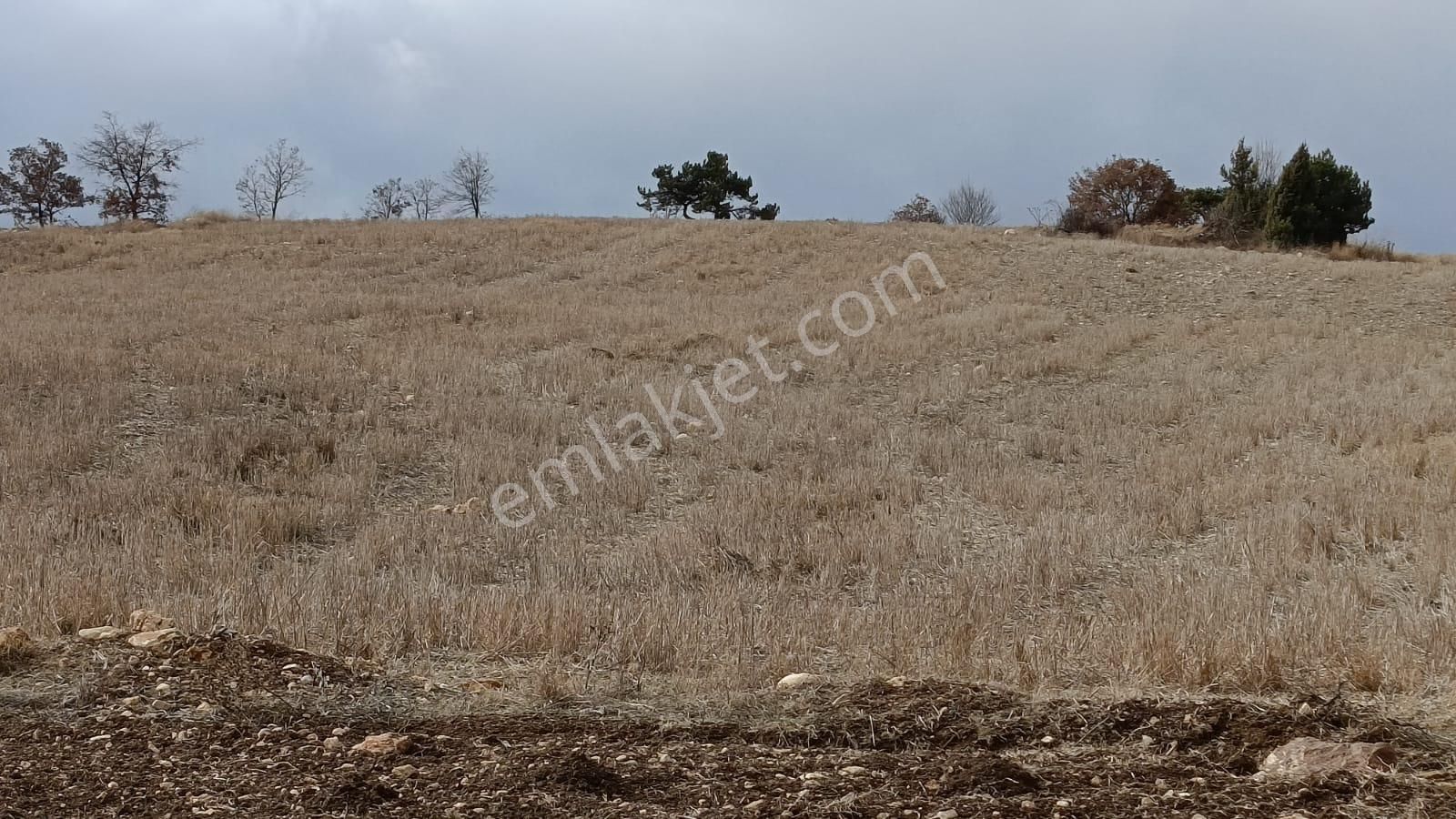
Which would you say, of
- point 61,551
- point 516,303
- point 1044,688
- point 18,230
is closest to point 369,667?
point 1044,688

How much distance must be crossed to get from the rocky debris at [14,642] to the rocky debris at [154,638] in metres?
0.36

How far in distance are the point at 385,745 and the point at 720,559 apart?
3839mm

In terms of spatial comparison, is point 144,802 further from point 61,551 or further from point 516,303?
point 516,303

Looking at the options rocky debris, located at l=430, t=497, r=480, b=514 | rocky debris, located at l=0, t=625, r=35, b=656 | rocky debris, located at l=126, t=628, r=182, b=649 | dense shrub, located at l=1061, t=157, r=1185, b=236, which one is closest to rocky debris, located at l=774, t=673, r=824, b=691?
rocky debris, located at l=126, t=628, r=182, b=649

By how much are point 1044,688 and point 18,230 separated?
38.0 metres

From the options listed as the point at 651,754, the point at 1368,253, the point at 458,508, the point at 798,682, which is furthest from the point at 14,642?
the point at 1368,253

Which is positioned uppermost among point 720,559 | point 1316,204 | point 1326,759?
point 1316,204

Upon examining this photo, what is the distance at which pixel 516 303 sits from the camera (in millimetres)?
20562

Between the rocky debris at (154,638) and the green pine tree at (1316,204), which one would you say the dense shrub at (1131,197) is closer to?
the green pine tree at (1316,204)

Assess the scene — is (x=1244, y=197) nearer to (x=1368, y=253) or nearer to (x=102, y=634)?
(x=1368, y=253)

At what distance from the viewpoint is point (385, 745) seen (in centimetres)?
304

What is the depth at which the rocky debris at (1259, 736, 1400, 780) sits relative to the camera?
274 cm

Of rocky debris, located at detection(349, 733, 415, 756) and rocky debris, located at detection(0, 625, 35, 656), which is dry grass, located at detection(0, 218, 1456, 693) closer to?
rocky debris, located at detection(0, 625, 35, 656)

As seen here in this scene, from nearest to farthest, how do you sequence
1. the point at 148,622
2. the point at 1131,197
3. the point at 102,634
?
the point at 102,634
the point at 148,622
the point at 1131,197
